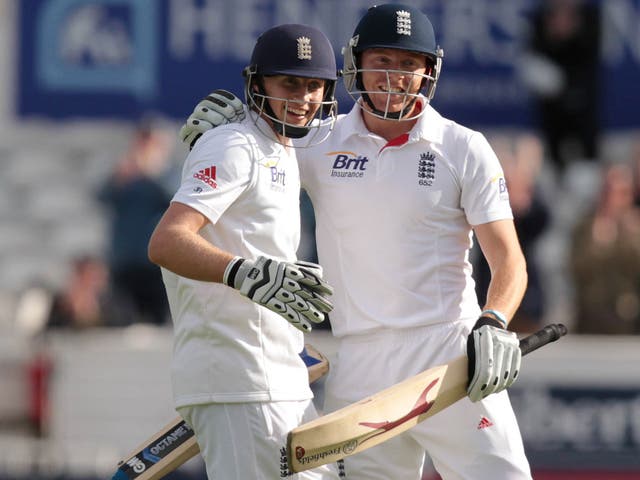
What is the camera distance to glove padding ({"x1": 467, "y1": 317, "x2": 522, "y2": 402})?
4.18 meters

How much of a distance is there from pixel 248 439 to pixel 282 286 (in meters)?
0.48

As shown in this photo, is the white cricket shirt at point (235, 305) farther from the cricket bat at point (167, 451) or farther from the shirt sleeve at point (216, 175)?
the cricket bat at point (167, 451)

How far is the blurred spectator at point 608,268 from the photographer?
8.06m

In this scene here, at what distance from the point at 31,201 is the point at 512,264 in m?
6.49

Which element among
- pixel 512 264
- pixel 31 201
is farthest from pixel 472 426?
pixel 31 201

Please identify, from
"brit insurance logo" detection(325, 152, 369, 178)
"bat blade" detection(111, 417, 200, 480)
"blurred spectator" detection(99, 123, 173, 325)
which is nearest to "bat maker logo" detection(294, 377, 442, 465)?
"bat blade" detection(111, 417, 200, 480)

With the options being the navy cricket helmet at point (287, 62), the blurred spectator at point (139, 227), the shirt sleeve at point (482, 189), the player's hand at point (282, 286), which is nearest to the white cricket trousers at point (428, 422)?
the shirt sleeve at point (482, 189)

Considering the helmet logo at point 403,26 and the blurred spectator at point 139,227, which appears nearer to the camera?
the helmet logo at point 403,26

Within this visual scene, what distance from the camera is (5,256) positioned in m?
10.1

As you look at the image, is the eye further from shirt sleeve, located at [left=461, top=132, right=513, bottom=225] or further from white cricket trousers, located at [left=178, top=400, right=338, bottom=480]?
white cricket trousers, located at [left=178, top=400, right=338, bottom=480]

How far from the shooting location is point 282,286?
3.87m

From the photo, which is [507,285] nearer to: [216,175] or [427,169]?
[427,169]

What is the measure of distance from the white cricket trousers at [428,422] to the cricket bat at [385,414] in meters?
0.19

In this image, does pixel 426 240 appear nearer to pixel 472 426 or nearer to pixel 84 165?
pixel 472 426
